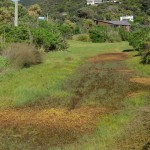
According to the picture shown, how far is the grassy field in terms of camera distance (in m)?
10.8

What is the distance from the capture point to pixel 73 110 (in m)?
14.5

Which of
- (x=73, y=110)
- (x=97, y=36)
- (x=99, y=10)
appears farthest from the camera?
(x=99, y=10)

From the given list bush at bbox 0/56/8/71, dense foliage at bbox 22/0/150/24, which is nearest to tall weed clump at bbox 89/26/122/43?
bush at bbox 0/56/8/71

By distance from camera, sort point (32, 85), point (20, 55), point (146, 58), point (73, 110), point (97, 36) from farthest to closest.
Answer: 1. point (97, 36)
2. point (146, 58)
3. point (20, 55)
4. point (32, 85)
5. point (73, 110)

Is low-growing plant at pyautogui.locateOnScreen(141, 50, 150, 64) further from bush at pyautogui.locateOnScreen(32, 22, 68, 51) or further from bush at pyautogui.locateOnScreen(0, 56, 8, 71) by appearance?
bush at pyautogui.locateOnScreen(32, 22, 68, 51)

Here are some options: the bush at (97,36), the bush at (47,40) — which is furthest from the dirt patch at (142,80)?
the bush at (97,36)

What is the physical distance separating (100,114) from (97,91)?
4.21 metres

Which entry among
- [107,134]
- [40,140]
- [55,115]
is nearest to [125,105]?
[55,115]

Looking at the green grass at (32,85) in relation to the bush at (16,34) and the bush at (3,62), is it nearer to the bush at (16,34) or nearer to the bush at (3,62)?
the bush at (3,62)

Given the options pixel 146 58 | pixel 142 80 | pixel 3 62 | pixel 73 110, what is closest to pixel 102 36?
pixel 146 58

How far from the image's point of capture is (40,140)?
11.0 meters

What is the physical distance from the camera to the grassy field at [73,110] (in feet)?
35.3

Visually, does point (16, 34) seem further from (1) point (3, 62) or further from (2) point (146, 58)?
(2) point (146, 58)

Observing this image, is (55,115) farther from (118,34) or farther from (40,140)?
(118,34)
